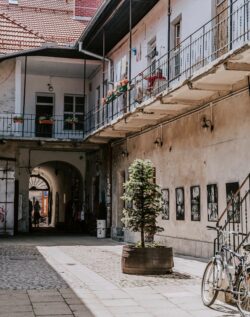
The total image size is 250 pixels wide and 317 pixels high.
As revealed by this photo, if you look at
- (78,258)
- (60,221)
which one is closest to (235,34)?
(78,258)

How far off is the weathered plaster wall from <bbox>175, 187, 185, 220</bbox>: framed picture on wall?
13 centimetres

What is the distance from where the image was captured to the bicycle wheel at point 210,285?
24.5 ft

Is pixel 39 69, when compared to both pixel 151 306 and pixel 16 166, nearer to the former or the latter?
pixel 16 166

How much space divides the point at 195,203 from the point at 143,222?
10.8 ft

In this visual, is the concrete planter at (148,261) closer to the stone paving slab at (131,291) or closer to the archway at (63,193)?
the stone paving slab at (131,291)

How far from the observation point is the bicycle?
6.68 meters

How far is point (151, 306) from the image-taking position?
7.61 metres

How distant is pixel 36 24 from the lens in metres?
25.9

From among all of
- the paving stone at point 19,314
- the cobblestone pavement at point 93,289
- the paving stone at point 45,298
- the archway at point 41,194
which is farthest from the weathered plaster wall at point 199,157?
the archway at point 41,194

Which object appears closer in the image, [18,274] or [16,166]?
[18,274]

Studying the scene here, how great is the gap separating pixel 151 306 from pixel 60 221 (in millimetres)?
24414

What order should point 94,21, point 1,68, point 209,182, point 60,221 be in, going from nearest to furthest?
point 209,182 → point 94,21 → point 1,68 → point 60,221

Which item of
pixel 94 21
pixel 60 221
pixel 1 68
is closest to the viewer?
pixel 94 21

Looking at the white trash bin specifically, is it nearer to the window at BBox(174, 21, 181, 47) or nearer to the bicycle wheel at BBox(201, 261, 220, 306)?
the window at BBox(174, 21, 181, 47)
